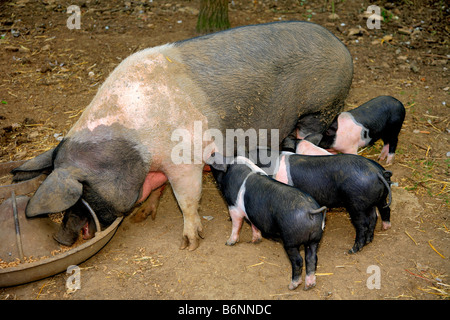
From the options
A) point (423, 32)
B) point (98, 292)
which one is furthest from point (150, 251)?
point (423, 32)

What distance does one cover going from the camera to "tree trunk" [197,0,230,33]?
734cm

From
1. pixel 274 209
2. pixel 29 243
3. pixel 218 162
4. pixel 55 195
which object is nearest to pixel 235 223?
pixel 218 162

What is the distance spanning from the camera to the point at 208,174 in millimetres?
5852

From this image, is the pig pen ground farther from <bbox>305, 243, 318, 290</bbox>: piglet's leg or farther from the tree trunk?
the tree trunk

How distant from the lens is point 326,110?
5.09 m

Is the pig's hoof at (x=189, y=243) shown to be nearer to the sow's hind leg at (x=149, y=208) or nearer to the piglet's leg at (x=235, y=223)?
the piglet's leg at (x=235, y=223)

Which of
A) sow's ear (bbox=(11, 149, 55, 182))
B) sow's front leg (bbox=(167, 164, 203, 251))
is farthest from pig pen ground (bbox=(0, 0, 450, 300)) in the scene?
sow's ear (bbox=(11, 149, 55, 182))

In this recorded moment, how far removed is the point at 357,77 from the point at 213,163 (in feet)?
13.2

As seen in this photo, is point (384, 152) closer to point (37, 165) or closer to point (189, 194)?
point (189, 194)

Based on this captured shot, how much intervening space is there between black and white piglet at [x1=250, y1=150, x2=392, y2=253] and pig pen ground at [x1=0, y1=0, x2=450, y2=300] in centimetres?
33

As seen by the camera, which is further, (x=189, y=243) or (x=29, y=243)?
(x=189, y=243)

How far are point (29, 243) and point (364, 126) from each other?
379 cm

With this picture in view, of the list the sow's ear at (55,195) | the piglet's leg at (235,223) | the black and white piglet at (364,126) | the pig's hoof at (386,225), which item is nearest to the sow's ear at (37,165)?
the sow's ear at (55,195)

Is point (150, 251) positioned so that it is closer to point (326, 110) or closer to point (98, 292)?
point (98, 292)
